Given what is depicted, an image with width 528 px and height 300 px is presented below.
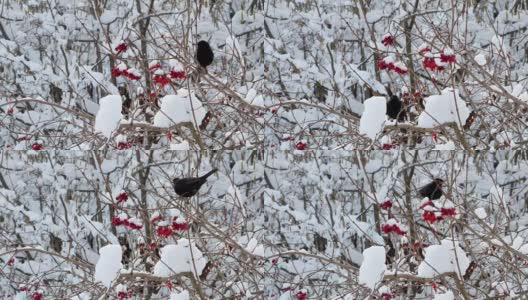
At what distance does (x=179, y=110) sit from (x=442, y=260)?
99cm

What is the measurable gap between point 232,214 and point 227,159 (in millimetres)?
190

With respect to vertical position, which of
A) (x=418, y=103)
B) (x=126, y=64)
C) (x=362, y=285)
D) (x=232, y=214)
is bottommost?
(x=362, y=285)

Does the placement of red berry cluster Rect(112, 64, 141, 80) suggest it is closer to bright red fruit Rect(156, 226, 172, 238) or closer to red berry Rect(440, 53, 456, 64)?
bright red fruit Rect(156, 226, 172, 238)

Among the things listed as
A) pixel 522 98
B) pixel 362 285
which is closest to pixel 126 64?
pixel 362 285

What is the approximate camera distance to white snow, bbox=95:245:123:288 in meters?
3.16

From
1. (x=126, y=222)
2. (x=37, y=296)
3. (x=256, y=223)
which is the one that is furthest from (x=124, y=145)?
(x=37, y=296)

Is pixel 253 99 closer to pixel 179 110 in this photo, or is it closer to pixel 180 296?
pixel 179 110

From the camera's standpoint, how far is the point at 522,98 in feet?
10.3

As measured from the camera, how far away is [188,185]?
3150mm

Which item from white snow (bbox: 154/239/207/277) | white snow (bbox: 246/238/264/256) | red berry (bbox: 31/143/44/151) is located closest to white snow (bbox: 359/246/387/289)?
white snow (bbox: 246/238/264/256)

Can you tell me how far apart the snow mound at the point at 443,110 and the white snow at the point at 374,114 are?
0.43ft

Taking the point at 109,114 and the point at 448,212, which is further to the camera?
the point at 109,114

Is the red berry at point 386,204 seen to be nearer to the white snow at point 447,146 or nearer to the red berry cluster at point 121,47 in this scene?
the white snow at point 447,146

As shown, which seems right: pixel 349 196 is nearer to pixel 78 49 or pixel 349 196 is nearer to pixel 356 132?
pixel 356 132
